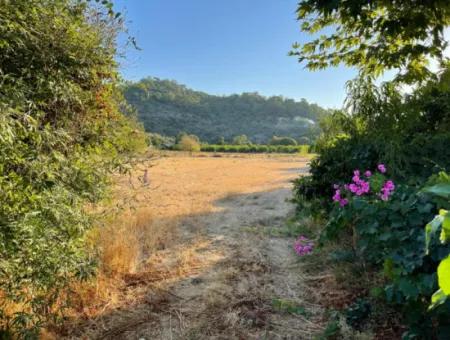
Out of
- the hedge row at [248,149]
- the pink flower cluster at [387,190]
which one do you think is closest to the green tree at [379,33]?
the pink flower cluster at [387,190]

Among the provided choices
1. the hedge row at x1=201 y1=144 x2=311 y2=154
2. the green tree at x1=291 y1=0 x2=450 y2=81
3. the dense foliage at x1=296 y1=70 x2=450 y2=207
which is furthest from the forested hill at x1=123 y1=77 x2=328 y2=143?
the dense foliage at x1=296 y1=70 x2=450 y2=207

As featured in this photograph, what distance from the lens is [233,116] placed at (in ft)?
311

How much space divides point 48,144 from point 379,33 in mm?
4835

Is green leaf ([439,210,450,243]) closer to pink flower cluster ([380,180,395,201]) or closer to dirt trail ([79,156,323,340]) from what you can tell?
pink flower cluster ([380,180,395,201])

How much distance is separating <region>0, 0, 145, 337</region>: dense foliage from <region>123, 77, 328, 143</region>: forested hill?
61751 mm

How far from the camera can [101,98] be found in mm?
3047

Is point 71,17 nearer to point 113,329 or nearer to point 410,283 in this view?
point 113,329

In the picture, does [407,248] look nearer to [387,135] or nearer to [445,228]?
[445,228]

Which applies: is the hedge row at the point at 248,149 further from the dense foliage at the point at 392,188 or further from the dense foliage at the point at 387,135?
the dense foliage at the point at 387,135

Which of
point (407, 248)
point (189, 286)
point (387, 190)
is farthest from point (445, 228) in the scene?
point (189, 286)

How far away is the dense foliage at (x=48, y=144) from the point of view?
1.94 metres

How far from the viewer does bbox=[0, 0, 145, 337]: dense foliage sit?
76.5 inches

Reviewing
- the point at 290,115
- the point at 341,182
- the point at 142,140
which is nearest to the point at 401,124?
the point at 341,182

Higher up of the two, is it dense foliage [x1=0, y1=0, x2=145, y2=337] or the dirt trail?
dense foliage [x1=0, y1=0, x2=145, y2=337]
